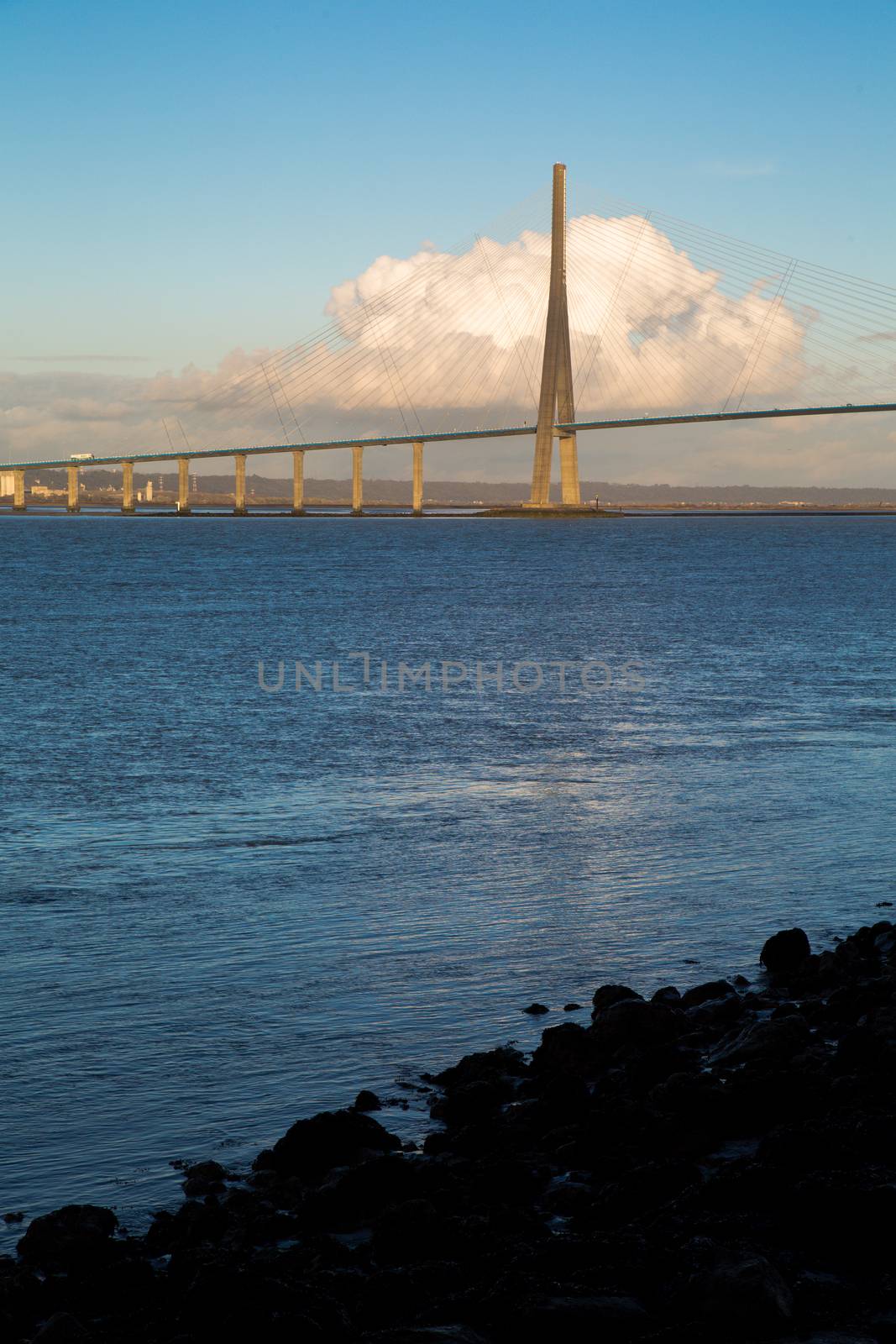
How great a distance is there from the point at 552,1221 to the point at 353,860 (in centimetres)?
617

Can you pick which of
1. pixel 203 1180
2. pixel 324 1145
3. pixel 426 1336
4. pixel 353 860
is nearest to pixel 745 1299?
pixel 426 1336

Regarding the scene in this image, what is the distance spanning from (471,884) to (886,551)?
94.6m

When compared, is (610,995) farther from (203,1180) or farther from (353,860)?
(353,860)

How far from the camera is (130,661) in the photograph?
2738cm

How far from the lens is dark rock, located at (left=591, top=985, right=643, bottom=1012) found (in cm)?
Answer: 781

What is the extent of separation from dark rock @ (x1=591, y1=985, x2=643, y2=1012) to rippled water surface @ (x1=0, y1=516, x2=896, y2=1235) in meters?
0.39

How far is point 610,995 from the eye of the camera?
309 inches

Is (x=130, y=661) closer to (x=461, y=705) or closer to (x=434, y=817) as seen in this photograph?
(x=461, y=705)

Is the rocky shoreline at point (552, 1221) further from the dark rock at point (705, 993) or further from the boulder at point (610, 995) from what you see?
the dark rock at point (705, 993)

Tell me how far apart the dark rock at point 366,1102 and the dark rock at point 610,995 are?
1495mm

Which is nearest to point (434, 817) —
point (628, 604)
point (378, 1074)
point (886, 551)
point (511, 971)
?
point (511, 971)

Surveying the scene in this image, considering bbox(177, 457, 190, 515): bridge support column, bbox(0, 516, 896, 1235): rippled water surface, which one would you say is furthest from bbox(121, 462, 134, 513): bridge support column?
bbox(0, 516, 896, 1235): rippled water surface

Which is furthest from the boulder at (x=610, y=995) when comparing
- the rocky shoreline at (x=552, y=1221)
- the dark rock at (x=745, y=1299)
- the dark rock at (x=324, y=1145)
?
the dark rock at (x=745, y=1299)

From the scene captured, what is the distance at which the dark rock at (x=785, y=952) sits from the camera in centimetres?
870
